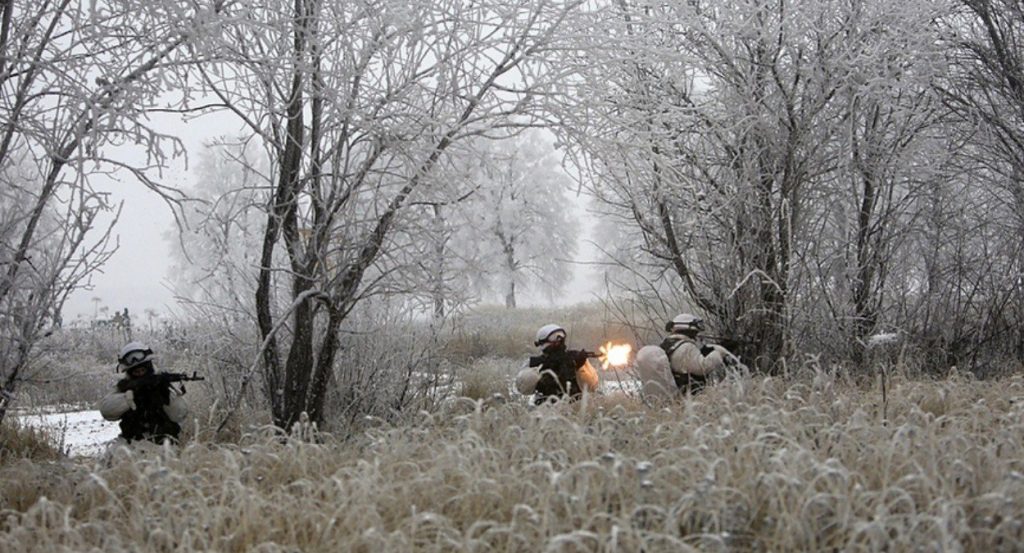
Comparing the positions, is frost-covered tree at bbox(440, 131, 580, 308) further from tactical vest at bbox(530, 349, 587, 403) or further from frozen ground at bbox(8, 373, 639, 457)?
tactical vest at bbox(530, 349, 587, 403)

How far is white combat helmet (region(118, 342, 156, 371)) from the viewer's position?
214 inches

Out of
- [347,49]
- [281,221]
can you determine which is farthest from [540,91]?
[281,221]

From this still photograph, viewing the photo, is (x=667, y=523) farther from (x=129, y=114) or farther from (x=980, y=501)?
(x=129, y=114)

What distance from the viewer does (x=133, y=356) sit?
5465 millimetres

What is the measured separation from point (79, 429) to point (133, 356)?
4002mm

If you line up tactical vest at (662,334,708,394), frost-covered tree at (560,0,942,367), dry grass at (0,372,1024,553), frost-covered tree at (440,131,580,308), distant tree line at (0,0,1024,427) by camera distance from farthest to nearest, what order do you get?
frost-covered tree at (440,131,580,308) → frost-covered tree at (560,0,942,367) → tactical vest at (662,334,708,394) → distant tree line at (0,0,1024,427) → dry grass at (0,372,1024,553)

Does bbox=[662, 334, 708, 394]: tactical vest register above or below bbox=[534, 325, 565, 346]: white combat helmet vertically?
below

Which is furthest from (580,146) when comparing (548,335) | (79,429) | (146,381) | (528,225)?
(528,225)

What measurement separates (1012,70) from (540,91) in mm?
4458

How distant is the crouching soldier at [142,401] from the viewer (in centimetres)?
541

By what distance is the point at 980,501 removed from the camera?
10.3 feet

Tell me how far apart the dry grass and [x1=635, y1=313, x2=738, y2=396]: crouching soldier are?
1.62 metres

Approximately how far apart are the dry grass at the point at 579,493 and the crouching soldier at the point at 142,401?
83 centimetres

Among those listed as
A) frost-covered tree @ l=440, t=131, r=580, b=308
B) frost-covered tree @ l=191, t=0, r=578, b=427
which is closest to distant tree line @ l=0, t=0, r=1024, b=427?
frost-covered tree @ l=191, t=0, r=578, b=427
